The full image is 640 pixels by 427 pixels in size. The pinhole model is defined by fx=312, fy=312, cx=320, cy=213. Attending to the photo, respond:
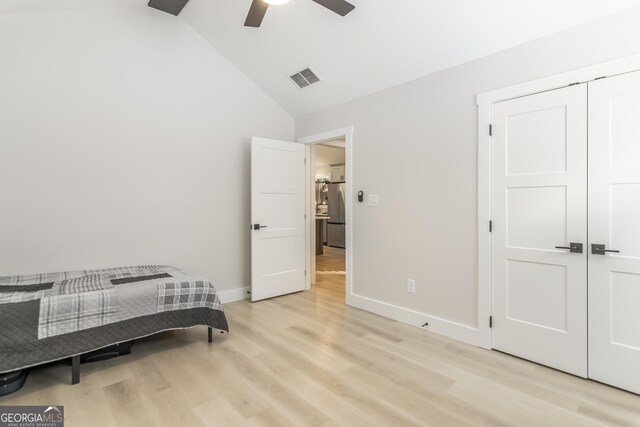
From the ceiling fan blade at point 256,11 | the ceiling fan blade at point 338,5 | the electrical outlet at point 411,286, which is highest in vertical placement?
the ceiling fan blade at point 256,11

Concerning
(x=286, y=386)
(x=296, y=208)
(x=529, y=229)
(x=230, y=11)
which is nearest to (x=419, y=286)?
(x=529, y=229)

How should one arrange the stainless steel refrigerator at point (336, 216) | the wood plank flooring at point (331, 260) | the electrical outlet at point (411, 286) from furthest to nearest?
the stainless steel refrigerator at point (336, 216), the wood plank flooring at point (331, 260), the electrical outlet at point (411, 286)

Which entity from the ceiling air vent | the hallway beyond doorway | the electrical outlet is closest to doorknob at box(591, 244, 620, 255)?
the electrical outlet

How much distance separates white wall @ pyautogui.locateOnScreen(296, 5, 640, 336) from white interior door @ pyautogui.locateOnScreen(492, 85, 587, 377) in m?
0.21

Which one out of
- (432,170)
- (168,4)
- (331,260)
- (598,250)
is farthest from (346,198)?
(331,260)

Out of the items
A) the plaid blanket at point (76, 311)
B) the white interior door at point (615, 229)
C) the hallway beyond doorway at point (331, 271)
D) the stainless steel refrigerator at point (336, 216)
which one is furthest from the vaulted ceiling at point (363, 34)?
the stainless steel refrigerator at point (336, 216)

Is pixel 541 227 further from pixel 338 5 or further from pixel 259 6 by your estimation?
pixel 259 6

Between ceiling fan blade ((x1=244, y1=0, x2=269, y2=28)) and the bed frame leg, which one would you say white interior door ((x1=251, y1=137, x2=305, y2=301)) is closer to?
ceiling fan blade ((x1=244, y1=0, x2=269, y2=28))

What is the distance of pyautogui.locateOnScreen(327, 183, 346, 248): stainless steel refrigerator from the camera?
8430 millimetres

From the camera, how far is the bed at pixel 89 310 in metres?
2.07

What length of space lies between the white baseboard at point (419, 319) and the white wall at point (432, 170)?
20 mm

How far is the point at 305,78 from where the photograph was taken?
3.87 m

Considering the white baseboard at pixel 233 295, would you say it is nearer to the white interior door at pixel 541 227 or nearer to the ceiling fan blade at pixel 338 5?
the white interior door at pixel 541 227

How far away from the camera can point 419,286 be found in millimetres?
3203
